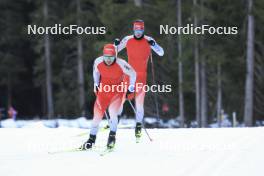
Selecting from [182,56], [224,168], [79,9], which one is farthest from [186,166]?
[79,9]

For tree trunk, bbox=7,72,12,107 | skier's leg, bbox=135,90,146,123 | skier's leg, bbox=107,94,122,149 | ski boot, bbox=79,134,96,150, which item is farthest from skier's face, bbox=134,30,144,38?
tree trunk, bbox=7,72,12,107

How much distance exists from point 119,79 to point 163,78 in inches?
905

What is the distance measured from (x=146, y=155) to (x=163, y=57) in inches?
980

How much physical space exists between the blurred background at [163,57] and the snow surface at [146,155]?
12551 millimetres

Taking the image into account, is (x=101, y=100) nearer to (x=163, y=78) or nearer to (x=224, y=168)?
(x=224, y=168)

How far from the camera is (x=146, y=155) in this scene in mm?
9258

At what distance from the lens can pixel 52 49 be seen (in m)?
41.0

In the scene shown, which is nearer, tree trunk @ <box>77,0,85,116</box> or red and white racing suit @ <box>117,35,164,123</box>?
red and white racing suit @ <box>117,35,164,123</box>

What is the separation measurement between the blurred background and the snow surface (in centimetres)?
1255

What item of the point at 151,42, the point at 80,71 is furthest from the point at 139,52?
the point at 80,71

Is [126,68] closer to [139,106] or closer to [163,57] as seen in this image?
[139,106]

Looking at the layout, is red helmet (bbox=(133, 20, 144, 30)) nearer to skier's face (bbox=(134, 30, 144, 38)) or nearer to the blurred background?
skier's face (bbox=(134, 30, 144, 38))

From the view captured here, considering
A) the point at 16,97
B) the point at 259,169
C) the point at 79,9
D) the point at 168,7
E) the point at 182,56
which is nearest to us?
the point at 259,169

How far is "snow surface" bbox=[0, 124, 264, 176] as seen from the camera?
25.5 feet
